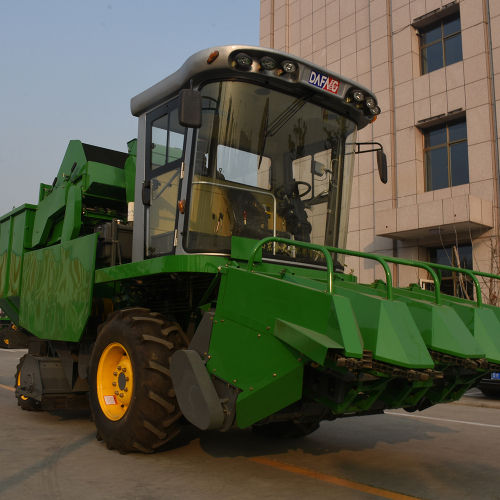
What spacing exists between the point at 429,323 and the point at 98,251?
358 cm

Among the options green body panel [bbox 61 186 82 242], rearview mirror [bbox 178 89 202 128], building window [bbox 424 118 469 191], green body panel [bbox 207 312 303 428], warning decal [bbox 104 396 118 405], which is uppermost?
building window [bbox 424 118 469 191]

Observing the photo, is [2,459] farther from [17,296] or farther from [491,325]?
[491,325]

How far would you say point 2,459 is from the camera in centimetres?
496

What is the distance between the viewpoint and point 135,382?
4816mm

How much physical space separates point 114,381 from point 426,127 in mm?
17733

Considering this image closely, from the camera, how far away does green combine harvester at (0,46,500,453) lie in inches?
158

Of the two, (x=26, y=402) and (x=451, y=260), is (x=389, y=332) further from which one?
(x=451, y=260)

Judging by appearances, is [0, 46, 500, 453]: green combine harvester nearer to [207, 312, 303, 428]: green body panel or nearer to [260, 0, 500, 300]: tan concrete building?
[207, 312, 303, 428]: green body panel

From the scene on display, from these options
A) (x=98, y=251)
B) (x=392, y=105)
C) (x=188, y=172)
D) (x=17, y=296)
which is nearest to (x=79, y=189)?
(x=98, y=251)

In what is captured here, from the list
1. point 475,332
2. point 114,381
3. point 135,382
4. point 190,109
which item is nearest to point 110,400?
point 114,381

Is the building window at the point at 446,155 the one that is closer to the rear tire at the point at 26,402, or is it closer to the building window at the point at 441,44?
the building window at the point at 441,44

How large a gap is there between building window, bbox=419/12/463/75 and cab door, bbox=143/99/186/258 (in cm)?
1693

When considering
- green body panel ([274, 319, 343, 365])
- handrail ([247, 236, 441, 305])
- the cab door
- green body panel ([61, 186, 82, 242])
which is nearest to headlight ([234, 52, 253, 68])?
the cab door

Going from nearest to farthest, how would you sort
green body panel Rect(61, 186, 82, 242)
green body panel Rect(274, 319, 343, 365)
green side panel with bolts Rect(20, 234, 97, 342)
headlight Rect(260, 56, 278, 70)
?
green body panel Rect(274, 319, 343, 365) → headlight Rect(260, 56, 278, 70) → green side panel with bolts Rect(20, 234, 97, 342) → green body panel Rect(61, 186, 82, 242)
